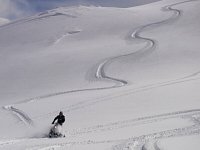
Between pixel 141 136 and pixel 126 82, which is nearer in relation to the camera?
pixel 141 136

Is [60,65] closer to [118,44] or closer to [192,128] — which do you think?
[118,44]

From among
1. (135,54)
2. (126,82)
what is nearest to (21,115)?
(126,82)

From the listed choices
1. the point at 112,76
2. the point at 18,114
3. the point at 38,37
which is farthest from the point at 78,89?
the point at 38,37

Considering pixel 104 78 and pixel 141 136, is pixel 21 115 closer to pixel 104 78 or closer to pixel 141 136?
pixel 141 136

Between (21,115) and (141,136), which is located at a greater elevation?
(21,115)

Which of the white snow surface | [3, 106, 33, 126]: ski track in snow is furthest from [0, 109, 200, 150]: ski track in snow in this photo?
[3, 106, 33, 126]: ski track in snow

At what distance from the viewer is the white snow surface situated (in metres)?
17.6

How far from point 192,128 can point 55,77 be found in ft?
76.5

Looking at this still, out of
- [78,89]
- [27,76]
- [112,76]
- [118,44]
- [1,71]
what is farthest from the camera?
[118,44]

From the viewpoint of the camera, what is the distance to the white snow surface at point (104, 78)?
17.6 meters

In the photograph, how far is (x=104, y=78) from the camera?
121 feet

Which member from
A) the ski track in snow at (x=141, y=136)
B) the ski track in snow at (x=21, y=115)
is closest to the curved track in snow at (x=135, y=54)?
the ski track in snow at (x=21, y=115)

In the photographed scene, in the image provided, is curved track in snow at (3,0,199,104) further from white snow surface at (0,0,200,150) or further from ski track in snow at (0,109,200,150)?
ski track in snow at (0,109,200,150)

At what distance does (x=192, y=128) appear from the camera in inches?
674
